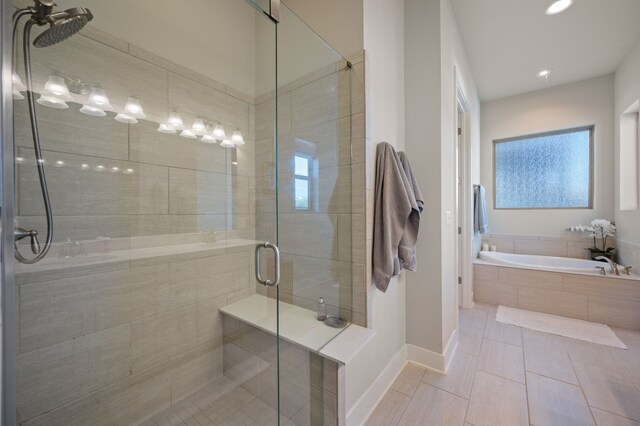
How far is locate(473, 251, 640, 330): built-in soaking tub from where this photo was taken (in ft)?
8.25

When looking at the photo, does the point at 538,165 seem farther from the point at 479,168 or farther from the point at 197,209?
the point at 197,209

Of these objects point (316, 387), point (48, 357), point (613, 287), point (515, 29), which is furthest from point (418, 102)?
point (613, 287)

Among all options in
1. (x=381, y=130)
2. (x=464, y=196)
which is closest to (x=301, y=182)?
(x=381, y=130)

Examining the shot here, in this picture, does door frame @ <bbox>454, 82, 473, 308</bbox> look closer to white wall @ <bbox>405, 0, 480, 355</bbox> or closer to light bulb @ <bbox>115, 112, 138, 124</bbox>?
white wall @ <bbox>405, 0, 480, 355</bbox>

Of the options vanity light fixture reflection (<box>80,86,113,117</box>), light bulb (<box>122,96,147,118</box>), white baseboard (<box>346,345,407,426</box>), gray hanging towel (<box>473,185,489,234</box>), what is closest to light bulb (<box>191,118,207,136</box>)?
light bulb (<box>122,96,147,118</box>)

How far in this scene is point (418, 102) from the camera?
1934 millimetres

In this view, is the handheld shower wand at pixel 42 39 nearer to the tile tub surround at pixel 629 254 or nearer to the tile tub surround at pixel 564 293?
the tile tub surround at pixel 564 293

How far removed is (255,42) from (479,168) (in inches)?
152

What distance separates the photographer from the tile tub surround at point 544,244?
338 cm

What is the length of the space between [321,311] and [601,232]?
401cm

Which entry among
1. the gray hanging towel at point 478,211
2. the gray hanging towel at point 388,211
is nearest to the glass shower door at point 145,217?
the gray hanging towel at point 388,211

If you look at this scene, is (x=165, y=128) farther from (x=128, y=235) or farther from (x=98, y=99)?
(x=128, y=235)

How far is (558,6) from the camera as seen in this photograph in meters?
2.13

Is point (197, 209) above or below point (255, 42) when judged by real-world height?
below
